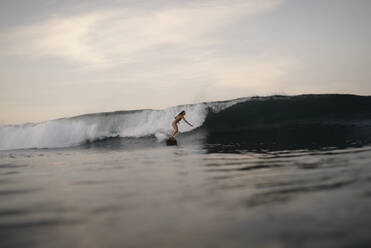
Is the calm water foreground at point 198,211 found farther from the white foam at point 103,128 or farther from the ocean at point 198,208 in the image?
the white foam at point 103,128

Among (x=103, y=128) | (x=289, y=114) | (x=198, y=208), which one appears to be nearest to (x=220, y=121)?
(x=289, y=114)

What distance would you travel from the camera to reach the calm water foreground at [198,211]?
5.31 feet

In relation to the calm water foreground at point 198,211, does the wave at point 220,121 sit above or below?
above

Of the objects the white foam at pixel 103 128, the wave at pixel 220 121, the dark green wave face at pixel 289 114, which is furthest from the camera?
the white foam at pixel 103 128

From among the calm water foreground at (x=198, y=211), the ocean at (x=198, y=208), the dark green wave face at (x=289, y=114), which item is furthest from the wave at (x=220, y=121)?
the calm water foreground at (x=198, y=211)

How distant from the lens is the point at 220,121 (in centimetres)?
1755

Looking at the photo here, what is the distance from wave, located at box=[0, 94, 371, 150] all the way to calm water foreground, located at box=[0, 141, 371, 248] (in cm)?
1076

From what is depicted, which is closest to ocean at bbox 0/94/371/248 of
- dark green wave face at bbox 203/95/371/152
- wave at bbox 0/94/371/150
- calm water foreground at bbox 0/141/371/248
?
calm water foreground at bbox 0/141/371/248

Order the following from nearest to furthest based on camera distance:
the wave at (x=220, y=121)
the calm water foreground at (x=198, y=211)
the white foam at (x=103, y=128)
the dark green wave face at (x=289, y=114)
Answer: the calm water foreground at (x=198, y=211), the dark green wave face at (x=289, y=114), the wave at (x=220, y=121), the white foam at (x=103, y=128)

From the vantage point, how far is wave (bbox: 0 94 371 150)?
15320mm

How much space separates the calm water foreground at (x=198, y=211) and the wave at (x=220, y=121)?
1076 centimetres

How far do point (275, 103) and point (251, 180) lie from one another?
16.5m

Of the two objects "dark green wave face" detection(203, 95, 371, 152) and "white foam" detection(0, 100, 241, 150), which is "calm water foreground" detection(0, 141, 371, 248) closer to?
"white foam" detection(0, 100, 241, 150)

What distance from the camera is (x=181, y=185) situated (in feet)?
10.6
